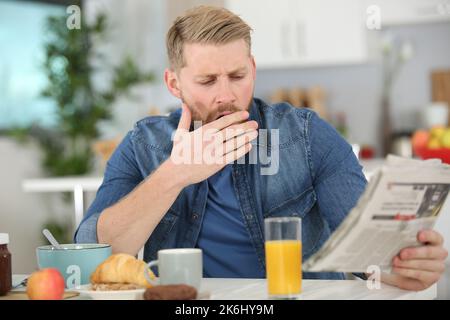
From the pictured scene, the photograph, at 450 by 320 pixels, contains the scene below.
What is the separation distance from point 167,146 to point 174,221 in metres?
0.16

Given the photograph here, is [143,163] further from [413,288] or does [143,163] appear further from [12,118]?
[12,118]

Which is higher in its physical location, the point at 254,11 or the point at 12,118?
the point at 254,11

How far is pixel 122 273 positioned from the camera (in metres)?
1.10

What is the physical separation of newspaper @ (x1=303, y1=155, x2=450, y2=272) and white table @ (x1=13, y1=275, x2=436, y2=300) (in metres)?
0.04

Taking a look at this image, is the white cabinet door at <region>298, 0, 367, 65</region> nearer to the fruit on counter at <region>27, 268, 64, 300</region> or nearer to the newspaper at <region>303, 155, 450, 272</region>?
the newspaper at <region>303, 155, 450, 272</region>

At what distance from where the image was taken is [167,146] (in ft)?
5.06

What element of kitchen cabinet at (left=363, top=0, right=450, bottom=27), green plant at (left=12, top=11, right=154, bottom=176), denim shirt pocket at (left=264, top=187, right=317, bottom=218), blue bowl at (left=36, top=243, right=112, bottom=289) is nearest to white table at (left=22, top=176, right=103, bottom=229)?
green plant at (left=12, top=11, right=154, bottom=176)

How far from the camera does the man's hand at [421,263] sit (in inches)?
43.7

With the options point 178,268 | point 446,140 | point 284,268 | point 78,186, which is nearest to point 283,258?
point 284,268

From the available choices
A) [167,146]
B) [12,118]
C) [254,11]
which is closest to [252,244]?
[167,146]

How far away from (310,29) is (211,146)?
297 centimetres

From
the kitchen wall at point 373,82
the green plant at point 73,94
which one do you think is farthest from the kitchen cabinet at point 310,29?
the green plant at point 73,94

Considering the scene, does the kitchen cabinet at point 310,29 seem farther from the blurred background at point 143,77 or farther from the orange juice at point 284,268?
the orange juice at point 284,268
